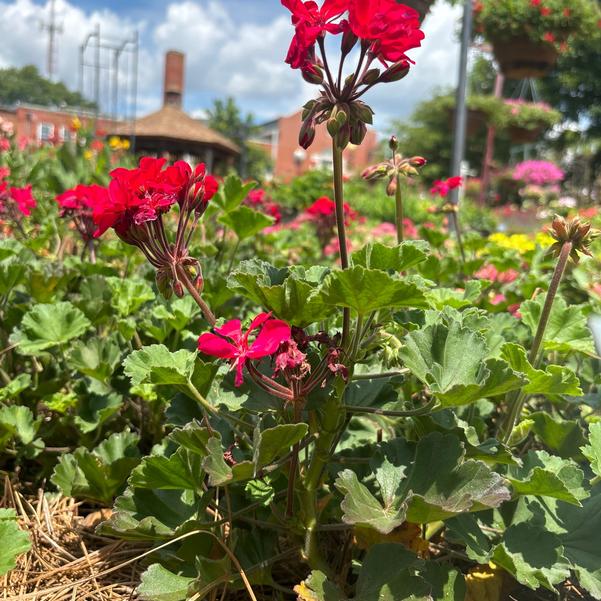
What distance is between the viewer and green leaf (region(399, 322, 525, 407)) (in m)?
0.89

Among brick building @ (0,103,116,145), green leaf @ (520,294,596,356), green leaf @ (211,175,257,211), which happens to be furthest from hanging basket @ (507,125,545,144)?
green leaf @ (520,294,596,356)

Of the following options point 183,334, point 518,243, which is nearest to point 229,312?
point 183,334

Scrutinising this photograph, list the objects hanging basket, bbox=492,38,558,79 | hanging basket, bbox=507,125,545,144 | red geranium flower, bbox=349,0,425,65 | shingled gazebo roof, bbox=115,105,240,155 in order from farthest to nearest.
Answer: shingled gazebo roof, bbox=115,105,240,155, hanging basket, bbox=507,125,545,144, hanging basket, bbox=492,38,558,79, red geranium flower, bbox=349,0,425,65

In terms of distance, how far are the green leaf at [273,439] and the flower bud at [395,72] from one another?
0.50m

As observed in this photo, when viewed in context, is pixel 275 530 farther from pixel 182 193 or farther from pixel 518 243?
pixel 518 243

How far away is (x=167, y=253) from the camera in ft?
2.97

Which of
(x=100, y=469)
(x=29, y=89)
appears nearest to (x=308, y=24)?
(x=100, y=469)

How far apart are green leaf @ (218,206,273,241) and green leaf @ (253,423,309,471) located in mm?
930

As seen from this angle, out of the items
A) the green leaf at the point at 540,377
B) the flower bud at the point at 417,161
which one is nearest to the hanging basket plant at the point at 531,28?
the flower bud at the point at 417,161

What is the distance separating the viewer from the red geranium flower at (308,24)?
2.67ft

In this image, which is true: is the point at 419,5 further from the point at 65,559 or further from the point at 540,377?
the point at 65,559

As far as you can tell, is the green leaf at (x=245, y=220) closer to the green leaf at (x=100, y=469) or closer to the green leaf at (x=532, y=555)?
the green leaf at (x=100, y=469)

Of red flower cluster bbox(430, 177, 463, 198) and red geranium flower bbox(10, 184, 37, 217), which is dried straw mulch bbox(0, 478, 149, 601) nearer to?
red geranium flower bbox(10, 184, 37, 217)

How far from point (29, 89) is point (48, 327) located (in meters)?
68.2
